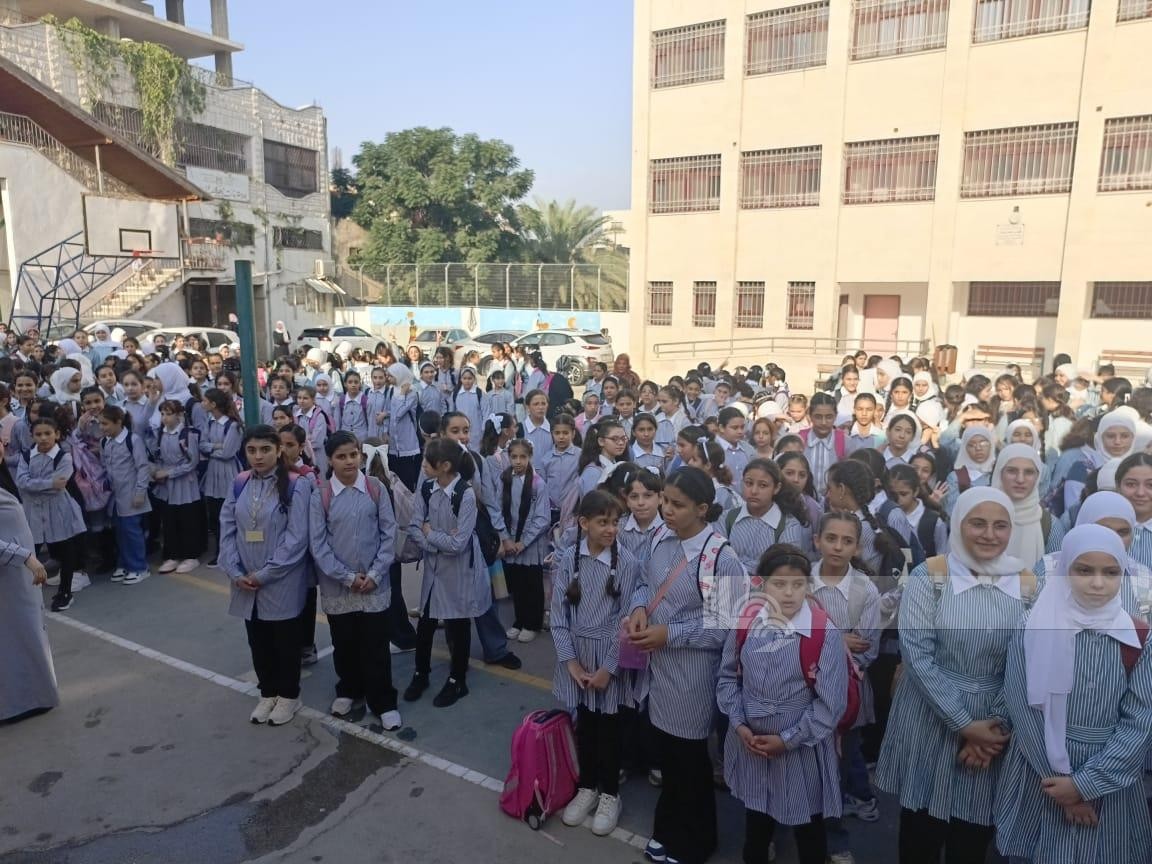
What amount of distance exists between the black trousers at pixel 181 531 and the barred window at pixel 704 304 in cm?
1811

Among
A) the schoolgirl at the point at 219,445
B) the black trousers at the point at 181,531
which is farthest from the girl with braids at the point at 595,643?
the black trousers at the point at 181,531

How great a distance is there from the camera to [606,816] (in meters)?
3.71

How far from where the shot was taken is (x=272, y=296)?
30938 mm

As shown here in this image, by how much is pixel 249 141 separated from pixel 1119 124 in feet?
91.5

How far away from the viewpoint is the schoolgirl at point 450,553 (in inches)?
185

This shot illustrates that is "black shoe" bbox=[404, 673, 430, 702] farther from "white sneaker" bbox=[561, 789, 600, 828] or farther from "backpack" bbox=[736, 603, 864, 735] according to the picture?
"backpack" bbox=[736, 603, 864, 735]

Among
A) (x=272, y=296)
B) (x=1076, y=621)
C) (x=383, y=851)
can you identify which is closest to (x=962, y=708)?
(x=1076, y=621)

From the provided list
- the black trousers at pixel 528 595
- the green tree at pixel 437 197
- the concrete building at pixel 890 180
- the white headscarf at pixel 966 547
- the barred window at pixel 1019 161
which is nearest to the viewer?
the white headscarf at pixel 966 547

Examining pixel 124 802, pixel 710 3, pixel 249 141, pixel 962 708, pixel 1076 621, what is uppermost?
pixel 710 3

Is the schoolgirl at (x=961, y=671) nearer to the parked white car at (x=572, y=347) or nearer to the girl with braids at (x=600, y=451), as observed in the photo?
the girl with braids at (x=600, y=451)

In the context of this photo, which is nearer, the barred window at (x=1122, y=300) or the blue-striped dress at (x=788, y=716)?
the blue-striped dress at (x=788, y=716)

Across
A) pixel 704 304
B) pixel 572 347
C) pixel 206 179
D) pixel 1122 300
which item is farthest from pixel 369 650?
pixel 206 179

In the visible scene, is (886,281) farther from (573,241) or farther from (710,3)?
(573,241)

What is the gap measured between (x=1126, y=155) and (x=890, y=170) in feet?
16.5
